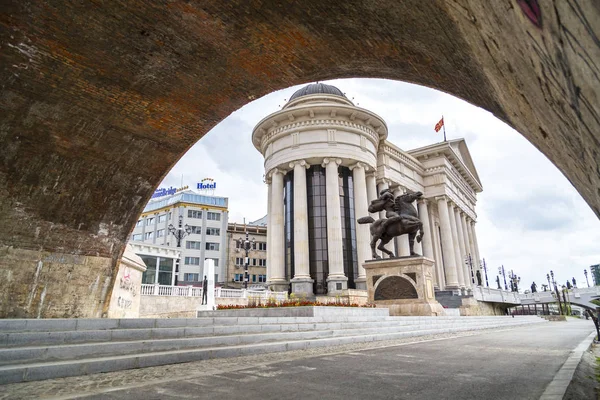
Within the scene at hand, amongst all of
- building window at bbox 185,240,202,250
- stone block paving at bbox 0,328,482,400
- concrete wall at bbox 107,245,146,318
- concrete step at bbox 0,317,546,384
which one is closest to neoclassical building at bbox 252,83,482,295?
concrete wall at bbox 107,245,146,318

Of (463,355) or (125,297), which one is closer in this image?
(463,355)

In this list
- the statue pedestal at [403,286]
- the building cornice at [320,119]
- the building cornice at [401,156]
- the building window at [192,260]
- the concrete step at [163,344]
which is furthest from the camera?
the building window at [192,260]

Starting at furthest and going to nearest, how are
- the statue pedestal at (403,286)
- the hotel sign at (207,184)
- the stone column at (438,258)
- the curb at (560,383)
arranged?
1. the hotel sign at (207,184)
2. the stone column at (438,258)
3. the statue pedestal at (403,286)
4. the curb at (560,383)

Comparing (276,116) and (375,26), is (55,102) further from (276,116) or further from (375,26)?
(276,116)

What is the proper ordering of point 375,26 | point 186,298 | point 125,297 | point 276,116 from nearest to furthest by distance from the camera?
point 375,26
point 125,297
point 186,298
point 276,116

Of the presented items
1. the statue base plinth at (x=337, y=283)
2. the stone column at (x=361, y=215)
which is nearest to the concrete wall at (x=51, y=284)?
the statue base plinth at (x=337, y=283)

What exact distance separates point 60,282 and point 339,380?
8953 mm

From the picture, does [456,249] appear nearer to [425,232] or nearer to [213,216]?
[425,232]

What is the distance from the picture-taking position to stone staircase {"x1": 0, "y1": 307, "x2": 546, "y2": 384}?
211 inches

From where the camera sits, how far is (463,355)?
274 inches

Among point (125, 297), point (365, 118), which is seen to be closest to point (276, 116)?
point (365, 118)

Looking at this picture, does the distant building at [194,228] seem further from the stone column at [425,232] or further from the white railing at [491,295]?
the white railing at [491,295]

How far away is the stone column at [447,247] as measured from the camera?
155 feet

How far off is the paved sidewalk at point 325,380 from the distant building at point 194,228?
60.6 m
